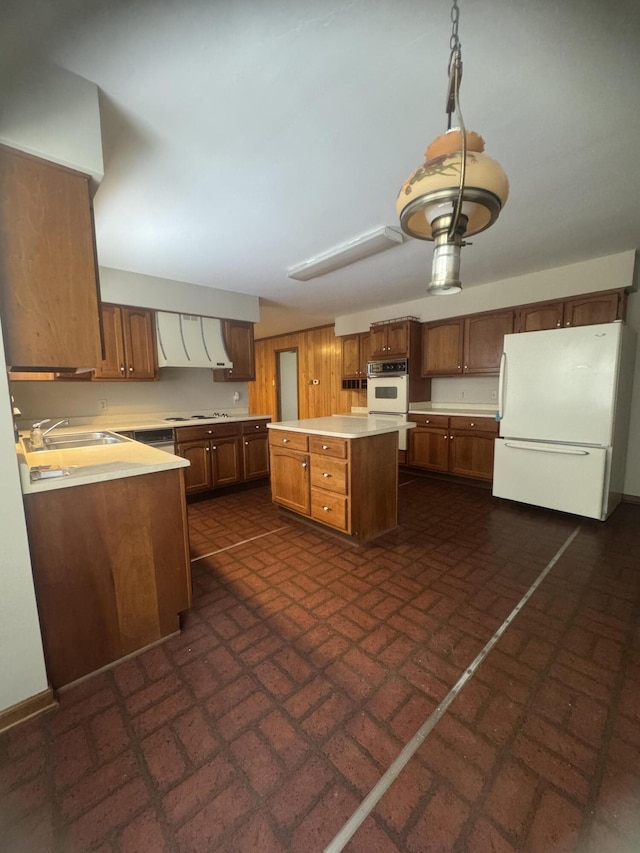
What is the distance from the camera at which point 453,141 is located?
84 cm

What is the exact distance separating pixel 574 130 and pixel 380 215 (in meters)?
1.11

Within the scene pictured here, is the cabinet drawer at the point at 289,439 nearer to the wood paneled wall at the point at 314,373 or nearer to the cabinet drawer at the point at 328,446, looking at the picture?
the cabinet drawer at the point at 328,446

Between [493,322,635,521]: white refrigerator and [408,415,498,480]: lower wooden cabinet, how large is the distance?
489 mm

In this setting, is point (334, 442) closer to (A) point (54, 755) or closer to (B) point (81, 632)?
(B) point (81, 632)

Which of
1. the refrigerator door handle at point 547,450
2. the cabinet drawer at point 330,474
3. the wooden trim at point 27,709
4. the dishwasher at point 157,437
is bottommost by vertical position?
the wooden trim at point 27,709

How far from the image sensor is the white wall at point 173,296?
340cm

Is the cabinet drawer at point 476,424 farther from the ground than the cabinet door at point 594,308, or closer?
closer

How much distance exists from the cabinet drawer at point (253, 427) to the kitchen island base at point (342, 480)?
3.76ft

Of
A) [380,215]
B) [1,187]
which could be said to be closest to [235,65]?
[1,187]

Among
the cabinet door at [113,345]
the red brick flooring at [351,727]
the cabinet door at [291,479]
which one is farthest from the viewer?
the cabinet door at [113,345]

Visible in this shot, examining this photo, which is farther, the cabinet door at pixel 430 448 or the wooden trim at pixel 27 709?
the cabinet door at pixel 430 448

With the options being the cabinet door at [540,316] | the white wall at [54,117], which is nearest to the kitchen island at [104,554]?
the white wall at [54,117]

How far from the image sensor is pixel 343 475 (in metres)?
2.57

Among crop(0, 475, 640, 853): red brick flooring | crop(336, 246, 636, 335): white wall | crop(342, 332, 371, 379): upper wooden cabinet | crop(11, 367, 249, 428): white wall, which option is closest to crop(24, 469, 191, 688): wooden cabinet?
crop(0, 475, 640, 853): red brick flooring
